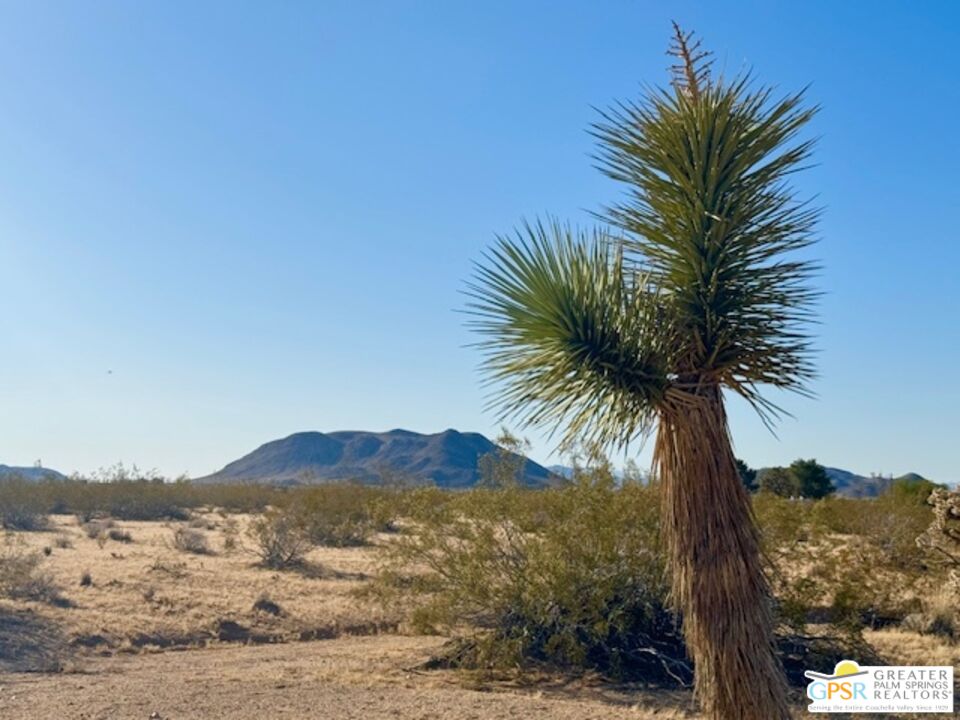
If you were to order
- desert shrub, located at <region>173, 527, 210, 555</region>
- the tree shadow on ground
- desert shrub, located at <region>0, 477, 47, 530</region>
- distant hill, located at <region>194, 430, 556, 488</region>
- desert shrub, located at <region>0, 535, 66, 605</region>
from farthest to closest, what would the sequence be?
distant hill, located at <region>194, 430, 556, 488</region>, desert shrub, located at <region>0, 477, 47, 530</region>, desert shrub, located at <region>173, 527, 210, 555</region>, desert shrub, located at <region>0, 535, 66, 605</region>, the tree shadow on ground

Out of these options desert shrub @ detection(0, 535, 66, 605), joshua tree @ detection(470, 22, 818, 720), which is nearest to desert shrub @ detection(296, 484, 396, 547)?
desert shrub @ detection(0, 535, 66, 605)

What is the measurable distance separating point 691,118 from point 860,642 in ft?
30.6

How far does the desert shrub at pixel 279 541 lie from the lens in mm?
25656

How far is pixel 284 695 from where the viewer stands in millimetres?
11672

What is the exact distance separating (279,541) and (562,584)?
1456 centimetres

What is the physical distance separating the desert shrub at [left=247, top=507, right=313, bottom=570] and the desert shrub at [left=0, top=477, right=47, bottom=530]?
913 cm

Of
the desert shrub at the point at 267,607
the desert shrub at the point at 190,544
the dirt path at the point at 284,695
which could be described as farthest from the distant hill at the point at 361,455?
the dirt path at the point at 284,695

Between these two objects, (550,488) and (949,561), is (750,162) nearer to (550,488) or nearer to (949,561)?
(550,488)

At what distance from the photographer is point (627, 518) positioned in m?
13.4

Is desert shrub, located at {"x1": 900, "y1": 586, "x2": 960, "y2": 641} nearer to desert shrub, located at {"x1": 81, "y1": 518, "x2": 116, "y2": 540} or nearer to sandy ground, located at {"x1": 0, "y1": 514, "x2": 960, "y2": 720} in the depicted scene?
sandy ground, located at {"x1": 0, "y1": 514, "x2": 960, "y2": 720}

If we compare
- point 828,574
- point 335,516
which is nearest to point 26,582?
point 335,516

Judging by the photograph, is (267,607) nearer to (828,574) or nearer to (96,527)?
(828,574)

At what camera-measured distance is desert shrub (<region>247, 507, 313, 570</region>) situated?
25.7 metres

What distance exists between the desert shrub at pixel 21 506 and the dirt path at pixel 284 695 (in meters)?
19.7
